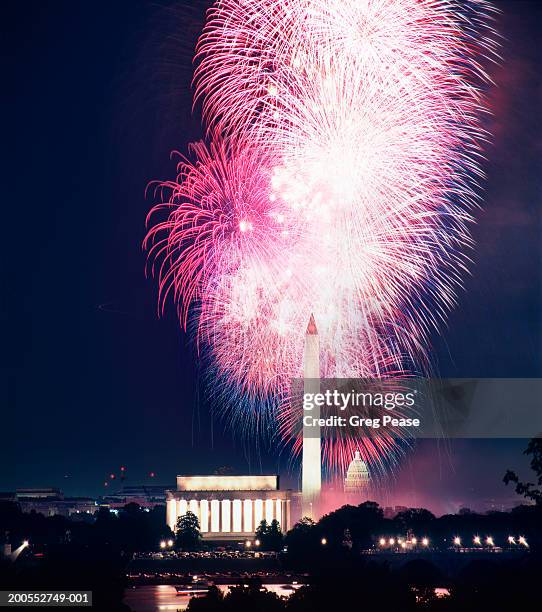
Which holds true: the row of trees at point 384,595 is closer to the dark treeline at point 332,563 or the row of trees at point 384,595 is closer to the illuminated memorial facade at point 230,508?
the dark treeline at point 332,563

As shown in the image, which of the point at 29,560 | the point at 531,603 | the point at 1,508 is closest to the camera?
the point at 531,603

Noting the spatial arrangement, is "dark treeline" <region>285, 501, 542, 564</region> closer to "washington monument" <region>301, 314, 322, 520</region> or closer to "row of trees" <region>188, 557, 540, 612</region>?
"washington monument" <region>301, 314, 322, 520</region>

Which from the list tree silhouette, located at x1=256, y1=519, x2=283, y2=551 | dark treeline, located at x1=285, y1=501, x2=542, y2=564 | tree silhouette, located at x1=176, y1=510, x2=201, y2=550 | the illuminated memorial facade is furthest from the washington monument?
the illuminated memorial facade

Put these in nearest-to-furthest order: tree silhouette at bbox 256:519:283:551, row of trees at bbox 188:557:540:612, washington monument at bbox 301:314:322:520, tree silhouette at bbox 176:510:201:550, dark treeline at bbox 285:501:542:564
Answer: row of trees at bbox 188:557:540:612 < washington monument at bbox 301:314:322:520 < dark treeline at bbox 285:501:542:564 < tree silhouette at bbox 256:519:283:551 < tree silhouette at bbox 176:510:201:550

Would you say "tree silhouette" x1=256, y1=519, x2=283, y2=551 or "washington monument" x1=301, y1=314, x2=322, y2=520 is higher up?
"washington monument" x1=301, y1=314, x2=322, y2=520

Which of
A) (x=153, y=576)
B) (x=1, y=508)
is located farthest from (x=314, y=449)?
(x=1, y=508)

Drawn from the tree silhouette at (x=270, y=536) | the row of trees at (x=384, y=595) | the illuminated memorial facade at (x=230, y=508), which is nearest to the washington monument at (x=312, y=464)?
the tree silhouette at (x=270, y=536)

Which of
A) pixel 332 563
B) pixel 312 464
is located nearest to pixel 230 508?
pixel 312 464

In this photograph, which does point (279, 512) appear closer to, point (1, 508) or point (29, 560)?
point (1, 508)

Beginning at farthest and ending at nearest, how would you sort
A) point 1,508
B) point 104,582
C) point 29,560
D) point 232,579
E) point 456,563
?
point 1,508 → point 456,563 → point 29,560 → point 232,579 → point 104,582
